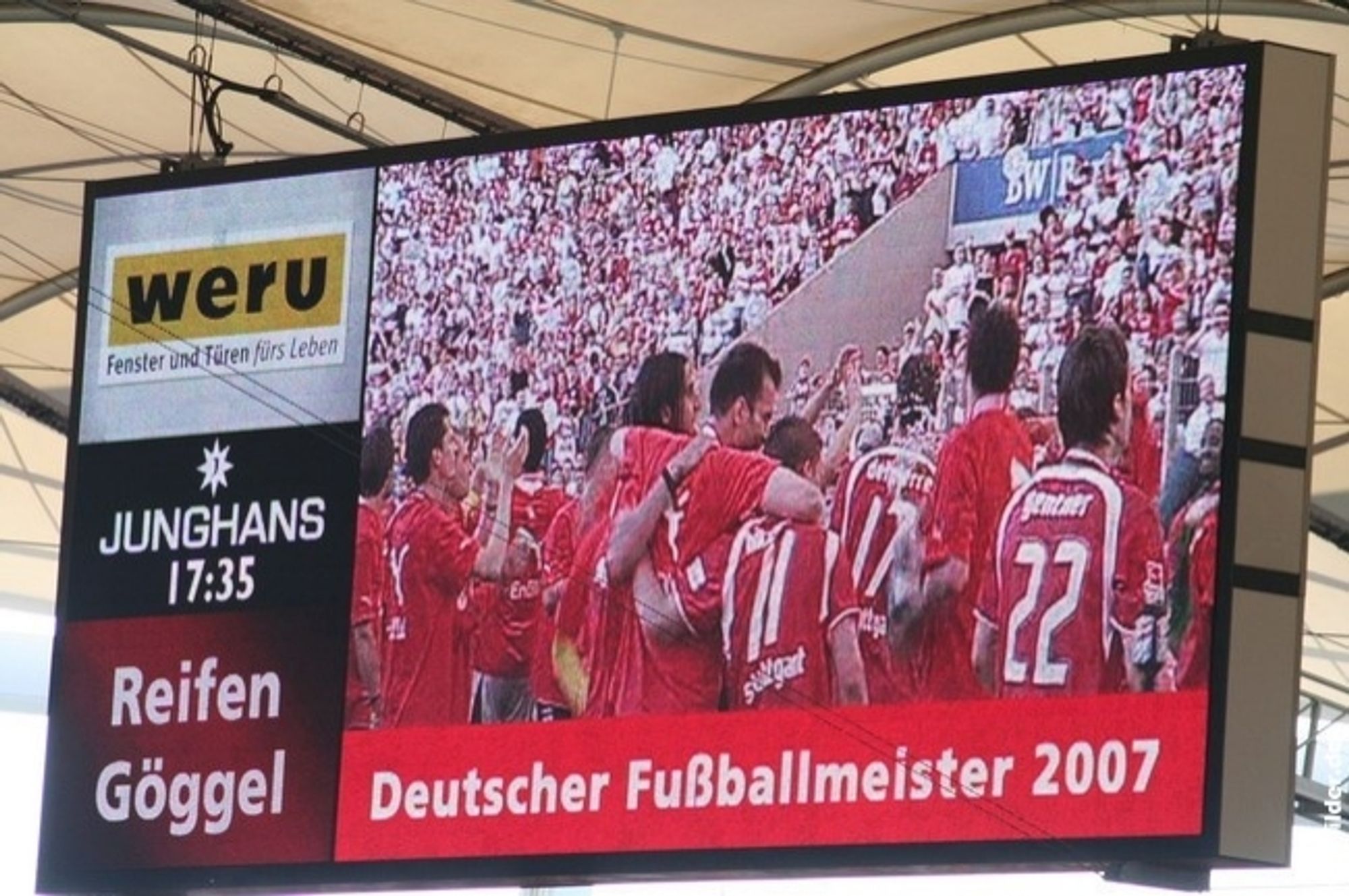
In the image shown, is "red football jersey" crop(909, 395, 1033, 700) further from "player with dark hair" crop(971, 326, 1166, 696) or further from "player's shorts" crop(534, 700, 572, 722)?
"player's shorts" crop(534, 700, 572, 722)

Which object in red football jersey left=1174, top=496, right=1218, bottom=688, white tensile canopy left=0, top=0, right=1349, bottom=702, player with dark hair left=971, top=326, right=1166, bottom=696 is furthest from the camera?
white tensile canopy left=0, top=0, right=1349, bottom=702

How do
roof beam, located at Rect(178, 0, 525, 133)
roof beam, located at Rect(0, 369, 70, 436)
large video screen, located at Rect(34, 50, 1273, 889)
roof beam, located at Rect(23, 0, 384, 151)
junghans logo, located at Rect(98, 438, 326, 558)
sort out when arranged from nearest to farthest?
large video screen, located at Rect(34, 50, 1273, 889) < junghans logo, located at Rect(98, 438, 326, 558) < roof beam, located at Rect(23, 0, 384, 151) < roof beam, located at Rect(178, 0, 525, 133) < roof beam, located at Rect(0, 369, 70, 436)

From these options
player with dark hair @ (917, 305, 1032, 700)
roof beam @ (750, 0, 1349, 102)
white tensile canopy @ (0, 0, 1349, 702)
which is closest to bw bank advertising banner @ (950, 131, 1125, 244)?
player with dark hair @ (917, 305, 1032, 700)

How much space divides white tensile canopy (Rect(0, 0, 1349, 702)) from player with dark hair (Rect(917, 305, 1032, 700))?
4.31 m

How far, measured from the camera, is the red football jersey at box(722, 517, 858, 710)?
9258 mm

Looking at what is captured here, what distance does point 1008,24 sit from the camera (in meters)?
15.5

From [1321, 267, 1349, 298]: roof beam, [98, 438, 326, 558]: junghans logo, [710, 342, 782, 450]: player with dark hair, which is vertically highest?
[1321, 267, 1349, 298]: roof beam

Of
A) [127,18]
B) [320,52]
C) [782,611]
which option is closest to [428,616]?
[782,611]

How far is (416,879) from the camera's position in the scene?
970 cm

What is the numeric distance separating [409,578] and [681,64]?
268 inches

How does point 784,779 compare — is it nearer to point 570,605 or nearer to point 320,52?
point 570,605

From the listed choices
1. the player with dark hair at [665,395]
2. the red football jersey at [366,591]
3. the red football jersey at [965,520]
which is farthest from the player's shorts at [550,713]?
the red football jersey at [965,520]

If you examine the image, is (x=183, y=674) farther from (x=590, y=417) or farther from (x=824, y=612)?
(x=824, y=612)

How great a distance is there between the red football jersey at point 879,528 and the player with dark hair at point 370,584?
1.56m
